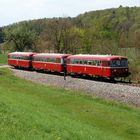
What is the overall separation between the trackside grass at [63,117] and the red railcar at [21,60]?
20.2 m

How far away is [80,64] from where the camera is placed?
51.8 metres

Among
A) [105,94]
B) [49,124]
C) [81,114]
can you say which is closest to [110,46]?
[105,94]

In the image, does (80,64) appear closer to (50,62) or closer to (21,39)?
(50,62)

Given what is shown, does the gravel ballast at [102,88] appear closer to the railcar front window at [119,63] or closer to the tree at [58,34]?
the railcar front window at [119,63]

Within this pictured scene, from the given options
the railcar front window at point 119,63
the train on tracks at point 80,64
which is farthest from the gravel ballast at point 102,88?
the railcar front window at point 119,63

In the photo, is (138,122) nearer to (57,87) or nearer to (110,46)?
(57,87)

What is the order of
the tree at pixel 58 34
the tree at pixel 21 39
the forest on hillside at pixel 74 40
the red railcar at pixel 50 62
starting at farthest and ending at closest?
the tree at pixel 21 39 < the tree at pixel 58 34 < the forest on hillside at pixel 74 40 < the red railcar at pixel 50 62

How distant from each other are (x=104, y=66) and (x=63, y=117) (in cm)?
2344

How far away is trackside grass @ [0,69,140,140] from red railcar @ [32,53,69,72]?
10399 millimetres

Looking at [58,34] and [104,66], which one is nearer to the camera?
[104,66]

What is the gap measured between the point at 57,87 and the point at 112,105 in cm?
1372

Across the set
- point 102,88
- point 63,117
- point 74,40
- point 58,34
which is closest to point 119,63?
point 102,88

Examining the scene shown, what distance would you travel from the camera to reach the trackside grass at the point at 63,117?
15.1 m

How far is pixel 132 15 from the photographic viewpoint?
199 meters
